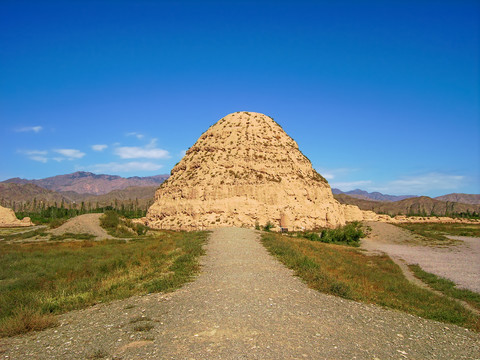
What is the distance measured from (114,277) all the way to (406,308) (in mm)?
11592

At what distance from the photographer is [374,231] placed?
47.6 meters

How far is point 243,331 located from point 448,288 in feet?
45.3

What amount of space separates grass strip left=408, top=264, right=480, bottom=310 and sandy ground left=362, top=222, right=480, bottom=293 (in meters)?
0.76

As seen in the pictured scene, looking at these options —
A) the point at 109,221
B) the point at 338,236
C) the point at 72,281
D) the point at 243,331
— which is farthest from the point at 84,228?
the point at 243,331

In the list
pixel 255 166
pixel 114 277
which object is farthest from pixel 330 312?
pixel 255 166

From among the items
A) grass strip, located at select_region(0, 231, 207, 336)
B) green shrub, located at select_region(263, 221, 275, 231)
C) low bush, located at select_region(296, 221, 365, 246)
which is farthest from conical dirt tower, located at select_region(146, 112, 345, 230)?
grass strip, located at select_region(0, 231, 207, 336)

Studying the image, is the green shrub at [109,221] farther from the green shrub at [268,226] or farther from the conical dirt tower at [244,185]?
the green shrub at [268,226]

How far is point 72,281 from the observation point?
1494 centimetres

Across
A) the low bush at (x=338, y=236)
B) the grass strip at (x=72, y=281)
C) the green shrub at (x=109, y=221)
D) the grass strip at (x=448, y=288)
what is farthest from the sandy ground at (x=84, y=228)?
the grass strip at (x=448, y=288)

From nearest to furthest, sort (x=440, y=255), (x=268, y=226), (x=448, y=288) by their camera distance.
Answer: (x=448, y=288) < (x=440, y=255) < (x=268, y=226)

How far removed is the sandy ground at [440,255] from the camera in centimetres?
2088

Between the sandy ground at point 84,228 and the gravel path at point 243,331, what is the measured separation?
31262mm

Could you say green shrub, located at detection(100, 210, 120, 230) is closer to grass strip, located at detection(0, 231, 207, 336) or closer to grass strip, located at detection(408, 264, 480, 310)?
grass strip, located at detection(0, 231, 207, 336)

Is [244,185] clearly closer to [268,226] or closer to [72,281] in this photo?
[268,226]
